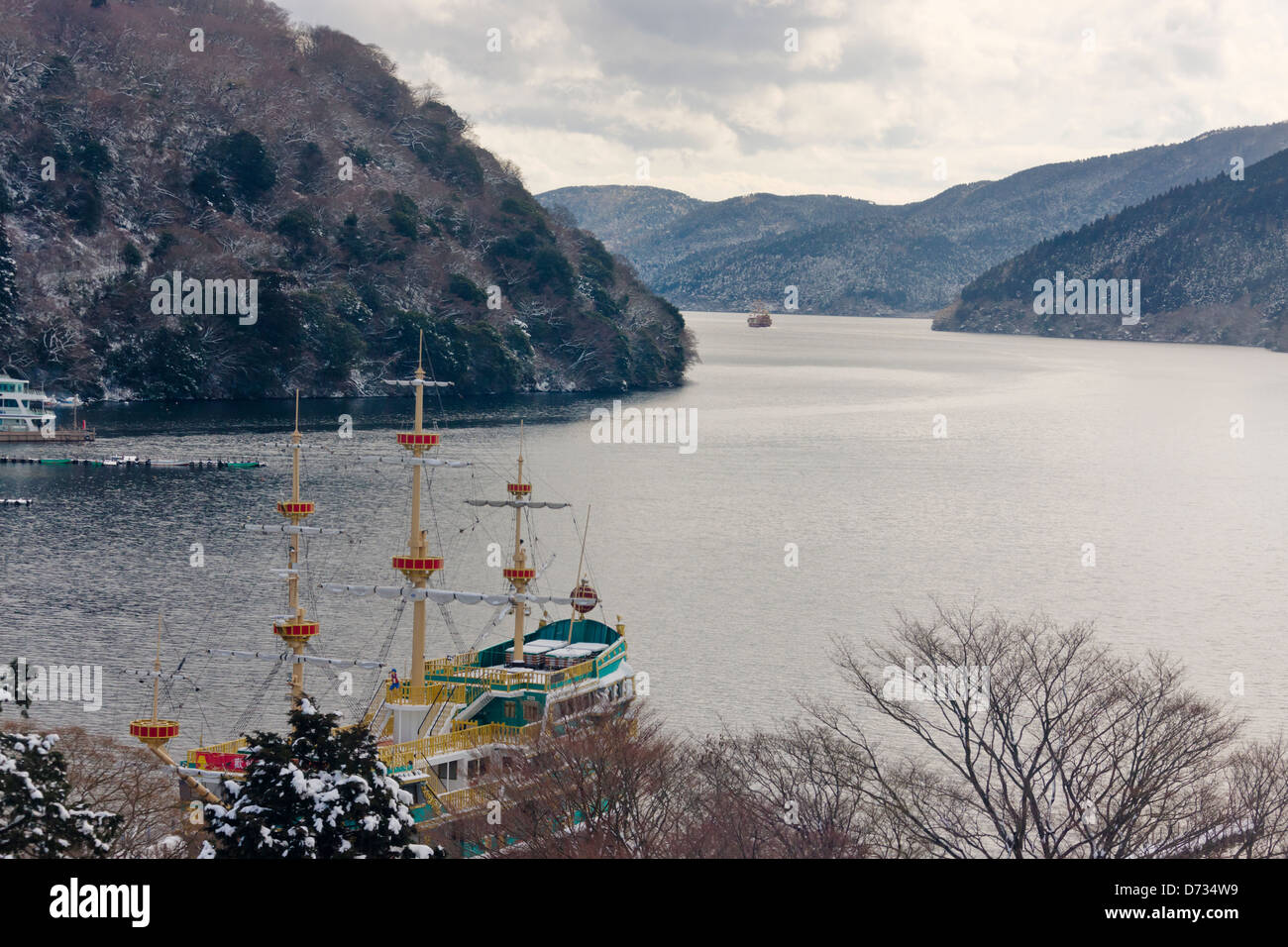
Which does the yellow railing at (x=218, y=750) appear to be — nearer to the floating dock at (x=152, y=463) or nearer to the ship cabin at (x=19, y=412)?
the floating dock at (x=152, y=463)

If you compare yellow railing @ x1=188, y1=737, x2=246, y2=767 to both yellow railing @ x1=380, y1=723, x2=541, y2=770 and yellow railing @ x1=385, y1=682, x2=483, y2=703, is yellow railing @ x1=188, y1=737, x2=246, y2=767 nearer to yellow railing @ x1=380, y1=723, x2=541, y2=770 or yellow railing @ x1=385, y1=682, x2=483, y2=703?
yellow railing @ x1=380, y1=723, x2=541, y2=770

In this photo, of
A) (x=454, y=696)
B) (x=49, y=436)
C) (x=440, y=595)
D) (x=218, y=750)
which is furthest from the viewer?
(x=49, y=436)

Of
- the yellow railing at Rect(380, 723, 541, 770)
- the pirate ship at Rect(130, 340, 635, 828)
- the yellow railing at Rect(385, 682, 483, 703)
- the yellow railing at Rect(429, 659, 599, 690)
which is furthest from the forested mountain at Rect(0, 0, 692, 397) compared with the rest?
the yellow railing at Rect(380, 723, 541, 770)

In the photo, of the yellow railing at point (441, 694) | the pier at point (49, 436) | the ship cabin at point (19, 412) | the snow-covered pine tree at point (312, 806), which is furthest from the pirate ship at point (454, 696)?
the ship cabin at point (19, 412)

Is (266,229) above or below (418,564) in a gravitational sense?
above

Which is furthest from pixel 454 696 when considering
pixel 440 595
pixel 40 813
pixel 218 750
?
pixel 40 813

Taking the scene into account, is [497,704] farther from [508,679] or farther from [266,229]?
[266,229]
